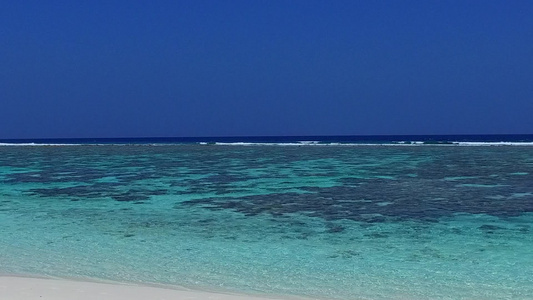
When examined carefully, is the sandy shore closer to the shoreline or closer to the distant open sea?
the shoreline

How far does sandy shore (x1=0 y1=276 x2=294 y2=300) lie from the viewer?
559cm

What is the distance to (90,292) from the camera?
227 inches

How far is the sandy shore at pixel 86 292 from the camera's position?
559 cm

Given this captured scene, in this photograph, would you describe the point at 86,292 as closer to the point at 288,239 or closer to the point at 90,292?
the point at 90,292

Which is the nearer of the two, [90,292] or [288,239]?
[90,292]

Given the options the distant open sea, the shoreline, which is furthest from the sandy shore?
the distant open sea

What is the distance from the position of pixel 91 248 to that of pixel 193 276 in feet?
8.07

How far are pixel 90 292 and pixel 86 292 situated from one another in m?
0.04

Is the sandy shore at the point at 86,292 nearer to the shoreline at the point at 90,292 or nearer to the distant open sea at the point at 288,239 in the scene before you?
the shoreline at the point at 90,292

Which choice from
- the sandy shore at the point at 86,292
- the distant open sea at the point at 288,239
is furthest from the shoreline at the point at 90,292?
the distant open sea at the point at 288,239

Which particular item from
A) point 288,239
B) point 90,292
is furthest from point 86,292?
point 288,239

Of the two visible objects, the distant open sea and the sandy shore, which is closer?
the sandy shore

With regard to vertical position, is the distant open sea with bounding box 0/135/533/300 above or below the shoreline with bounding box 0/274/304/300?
below

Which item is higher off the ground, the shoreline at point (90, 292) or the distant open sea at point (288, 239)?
the shoreline at point (90, 292)
